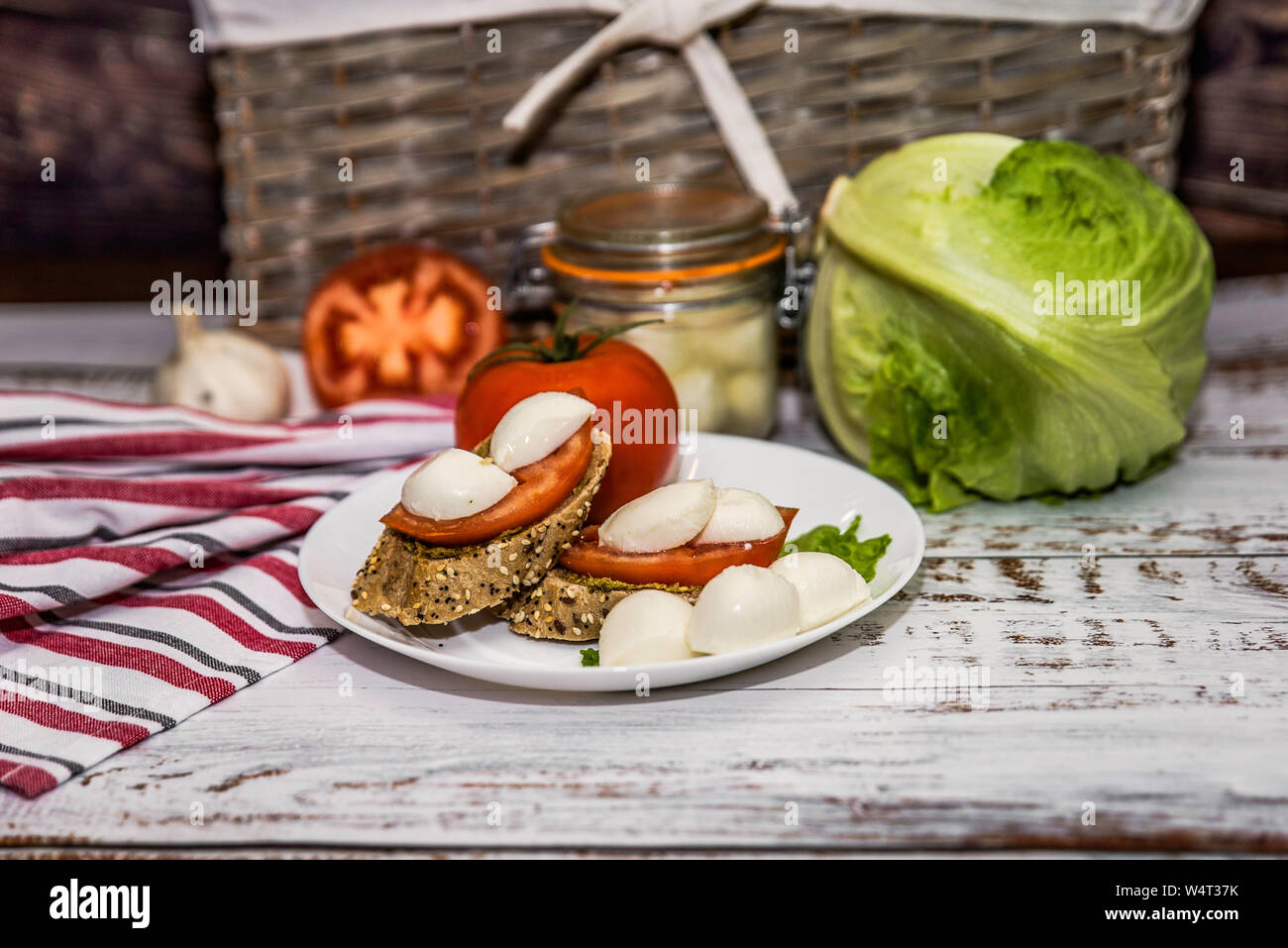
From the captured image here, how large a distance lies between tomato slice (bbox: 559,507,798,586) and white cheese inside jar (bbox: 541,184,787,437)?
0.41 meters

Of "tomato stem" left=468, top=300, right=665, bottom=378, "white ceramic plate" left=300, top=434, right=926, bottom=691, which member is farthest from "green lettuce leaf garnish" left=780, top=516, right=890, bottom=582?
"tomato stem" left=468, top=300, right=665, bottom=378

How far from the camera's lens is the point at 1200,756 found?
871 mm

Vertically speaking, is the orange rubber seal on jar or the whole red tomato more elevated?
the orange rubber seal on jar

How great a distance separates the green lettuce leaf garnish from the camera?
1.07 meters

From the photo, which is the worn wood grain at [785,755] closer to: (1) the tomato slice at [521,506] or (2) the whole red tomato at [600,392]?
(1) the tomato slice at [521,506]

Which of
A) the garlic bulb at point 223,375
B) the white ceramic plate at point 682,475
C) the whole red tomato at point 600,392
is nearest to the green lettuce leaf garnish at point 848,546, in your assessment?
the white ceramic plate at point 682,475

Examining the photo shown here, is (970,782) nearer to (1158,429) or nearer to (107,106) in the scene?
(1158,429)

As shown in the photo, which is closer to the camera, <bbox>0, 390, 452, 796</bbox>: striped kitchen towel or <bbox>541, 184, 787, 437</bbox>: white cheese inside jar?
<bbox>0, 390, 452, 796</bbox>: striped kitchen towel

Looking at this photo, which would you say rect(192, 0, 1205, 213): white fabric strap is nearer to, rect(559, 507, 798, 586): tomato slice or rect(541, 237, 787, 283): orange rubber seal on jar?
rect(541, 237, 787, 283): orange rubber seal on jar

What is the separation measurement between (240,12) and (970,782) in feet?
4.23

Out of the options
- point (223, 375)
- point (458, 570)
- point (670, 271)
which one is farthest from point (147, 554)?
point (670, 271)

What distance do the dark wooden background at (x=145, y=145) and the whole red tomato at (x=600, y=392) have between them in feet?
3.47

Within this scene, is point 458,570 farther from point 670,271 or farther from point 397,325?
point 397,325

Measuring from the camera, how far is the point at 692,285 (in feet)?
4.43
